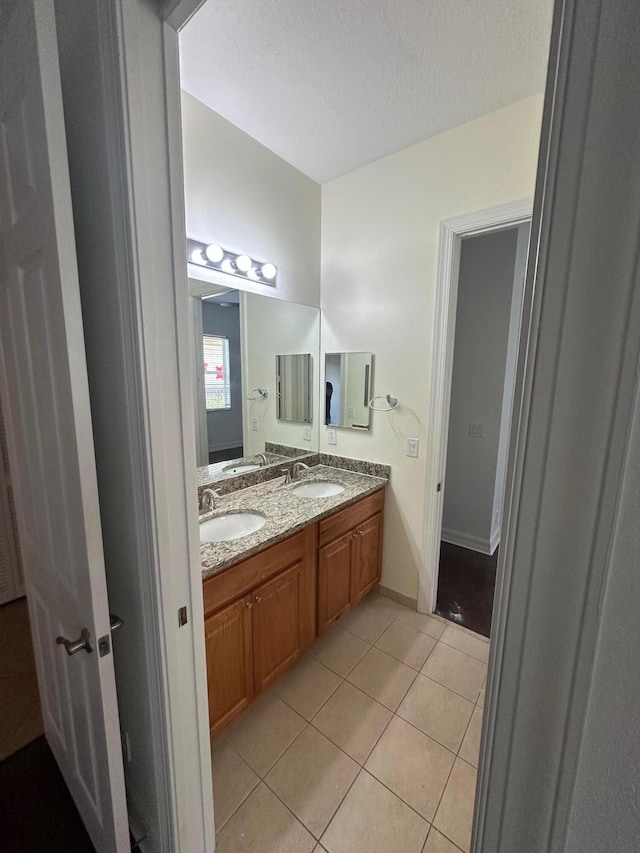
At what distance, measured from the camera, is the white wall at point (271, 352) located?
7.03 feet

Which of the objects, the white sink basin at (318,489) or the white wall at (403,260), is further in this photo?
the white sink basin at (318,489)

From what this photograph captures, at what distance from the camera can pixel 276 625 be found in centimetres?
159

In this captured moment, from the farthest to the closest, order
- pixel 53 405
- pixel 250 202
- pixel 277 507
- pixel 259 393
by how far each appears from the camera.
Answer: pixel 259 393 → pixel 250 202 → pixel 277 507 → pixel 53 405

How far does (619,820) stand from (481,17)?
1.99 m

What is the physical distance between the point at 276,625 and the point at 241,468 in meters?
0.92

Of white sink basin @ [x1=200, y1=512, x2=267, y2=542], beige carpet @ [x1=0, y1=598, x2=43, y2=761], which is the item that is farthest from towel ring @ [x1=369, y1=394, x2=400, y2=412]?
beige carpet @ [x1=0, y1=598, x2=43, y2=761]

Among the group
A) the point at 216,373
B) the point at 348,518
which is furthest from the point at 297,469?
the point at 216,373

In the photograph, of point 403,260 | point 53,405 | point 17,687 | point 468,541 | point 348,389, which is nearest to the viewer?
point 53,405

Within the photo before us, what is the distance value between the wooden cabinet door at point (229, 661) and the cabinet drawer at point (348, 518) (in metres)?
0.53

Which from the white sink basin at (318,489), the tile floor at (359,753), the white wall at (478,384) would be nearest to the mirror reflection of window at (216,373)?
the white sink basin at (318,489)

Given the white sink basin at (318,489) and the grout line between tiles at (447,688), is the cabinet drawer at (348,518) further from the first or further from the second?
the grout line between tiles at (447,688)

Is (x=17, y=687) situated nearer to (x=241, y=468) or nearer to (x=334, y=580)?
(x=241, y=468)

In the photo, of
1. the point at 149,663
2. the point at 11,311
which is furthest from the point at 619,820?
the point at 11,311

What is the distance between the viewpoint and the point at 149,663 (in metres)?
0.91
